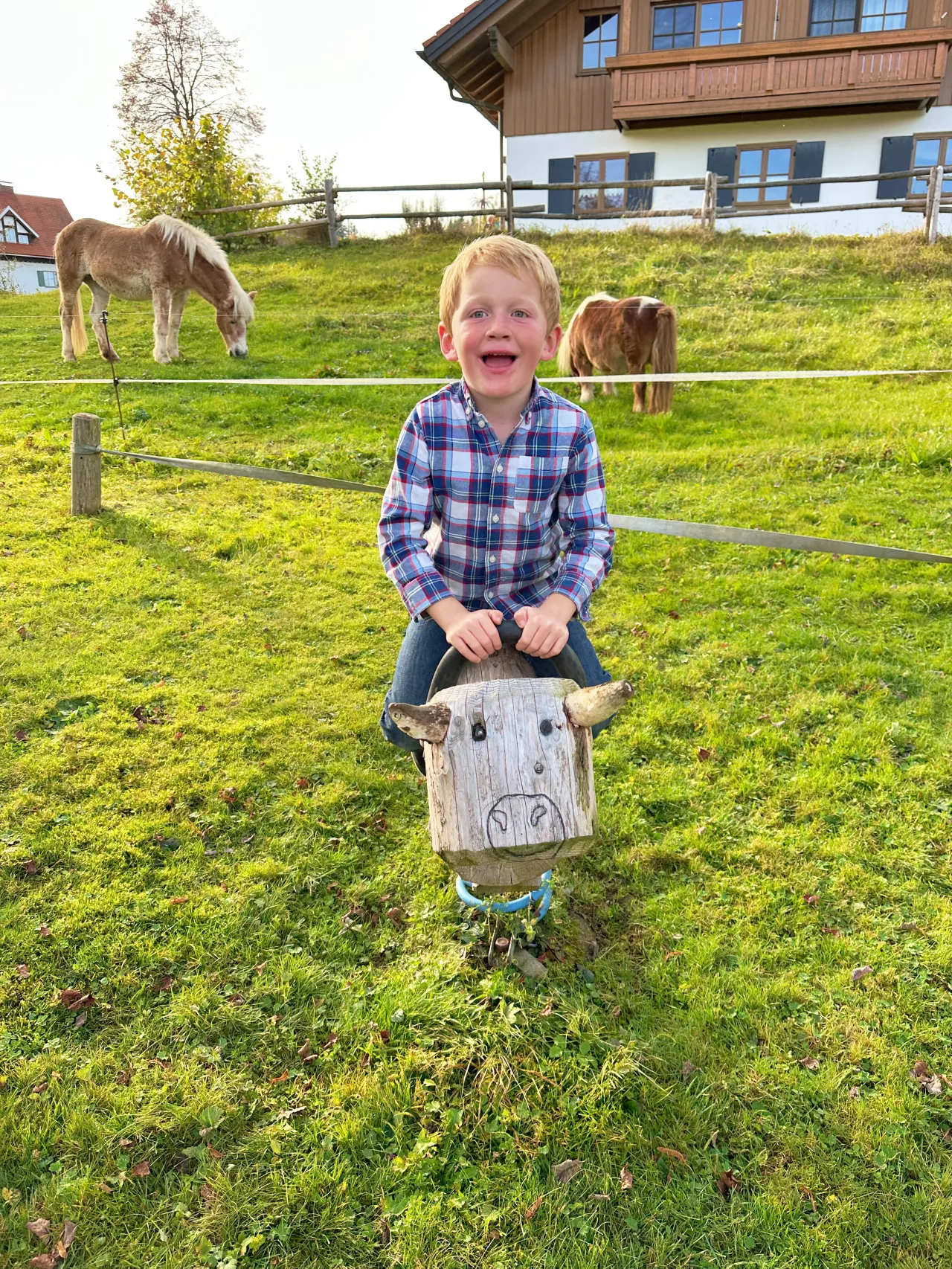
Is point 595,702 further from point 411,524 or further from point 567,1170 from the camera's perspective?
point 567,1170

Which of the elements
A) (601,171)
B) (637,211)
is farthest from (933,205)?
(601,171)

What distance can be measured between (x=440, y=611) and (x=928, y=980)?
229cm

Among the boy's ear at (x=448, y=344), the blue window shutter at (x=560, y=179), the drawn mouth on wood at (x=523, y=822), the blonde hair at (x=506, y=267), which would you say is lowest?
the drawn mouth on wood at (x=523, y=822)

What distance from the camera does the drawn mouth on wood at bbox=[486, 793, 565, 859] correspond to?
6.06 feet

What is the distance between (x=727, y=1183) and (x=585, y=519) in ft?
6.46

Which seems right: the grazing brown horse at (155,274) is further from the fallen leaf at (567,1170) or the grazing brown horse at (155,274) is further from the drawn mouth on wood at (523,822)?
the fallen leaf at (567,1170)

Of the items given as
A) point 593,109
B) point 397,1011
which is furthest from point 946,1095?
point 593,109

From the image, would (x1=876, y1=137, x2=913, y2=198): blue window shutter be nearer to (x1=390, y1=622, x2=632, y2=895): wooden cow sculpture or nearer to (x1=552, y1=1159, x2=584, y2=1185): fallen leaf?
(x1=390, y1=622, x2=632, y2=895): wooden cow sculpture

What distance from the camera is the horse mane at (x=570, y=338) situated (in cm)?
1058

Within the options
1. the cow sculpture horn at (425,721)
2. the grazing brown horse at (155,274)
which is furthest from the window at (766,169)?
the cow sculpture horn at (425,721)

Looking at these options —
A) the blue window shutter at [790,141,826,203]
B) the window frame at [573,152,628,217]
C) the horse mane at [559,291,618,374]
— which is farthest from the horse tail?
the blue window shutter at [790,141,826,203]

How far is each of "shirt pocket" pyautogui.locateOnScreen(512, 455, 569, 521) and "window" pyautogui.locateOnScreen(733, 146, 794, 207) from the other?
23536 mm

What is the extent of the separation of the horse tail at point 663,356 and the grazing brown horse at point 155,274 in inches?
249

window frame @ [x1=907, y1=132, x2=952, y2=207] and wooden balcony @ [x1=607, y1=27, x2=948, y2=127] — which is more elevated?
wooden balcony @ [x1=607, y1=27, x2=948, y2=127]
